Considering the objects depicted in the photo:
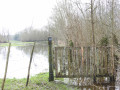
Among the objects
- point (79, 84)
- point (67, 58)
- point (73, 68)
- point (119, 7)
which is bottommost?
point (79, 84)

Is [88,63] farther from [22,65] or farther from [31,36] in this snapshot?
[31,36]

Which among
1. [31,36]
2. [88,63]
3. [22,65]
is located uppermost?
[31,36]

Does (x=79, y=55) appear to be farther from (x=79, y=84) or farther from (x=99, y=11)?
(x=99, y=11)

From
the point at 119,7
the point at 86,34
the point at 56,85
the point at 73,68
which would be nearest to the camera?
the point at 56,85

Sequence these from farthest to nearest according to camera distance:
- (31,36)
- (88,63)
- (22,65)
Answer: (31,36), (22,65), (88,63)

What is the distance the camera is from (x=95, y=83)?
4.59m

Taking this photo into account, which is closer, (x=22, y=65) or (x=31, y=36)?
(x=22, y=65)

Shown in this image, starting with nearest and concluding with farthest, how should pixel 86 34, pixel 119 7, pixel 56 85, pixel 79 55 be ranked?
pixel 56 85 → pixel 79 55 → pixel 119 7 → pixel 86 34

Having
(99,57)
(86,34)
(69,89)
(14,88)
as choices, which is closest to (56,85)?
(69,89)

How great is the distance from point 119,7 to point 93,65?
4.57 m

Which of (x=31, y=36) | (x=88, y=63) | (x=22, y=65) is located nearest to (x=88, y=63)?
(x=88, y=63)

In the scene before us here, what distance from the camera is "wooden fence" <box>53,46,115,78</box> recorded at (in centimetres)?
464

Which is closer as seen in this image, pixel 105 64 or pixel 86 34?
pixel 105 64

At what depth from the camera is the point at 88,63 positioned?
477 cm
